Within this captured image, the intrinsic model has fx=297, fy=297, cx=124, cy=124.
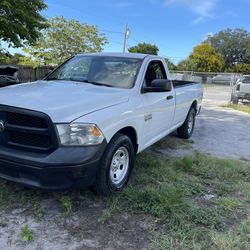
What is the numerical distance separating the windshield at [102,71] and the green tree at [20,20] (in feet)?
20.6

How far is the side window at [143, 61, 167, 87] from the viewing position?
4.67 metres

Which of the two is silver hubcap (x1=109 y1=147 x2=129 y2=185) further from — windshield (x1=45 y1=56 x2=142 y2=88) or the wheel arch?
windshield (x1=45 y1=56 x2=142 y2=88)

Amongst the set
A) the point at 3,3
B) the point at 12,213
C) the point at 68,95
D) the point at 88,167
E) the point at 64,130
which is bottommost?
the point at 12,213

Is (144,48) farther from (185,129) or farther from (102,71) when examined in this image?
(102,71)

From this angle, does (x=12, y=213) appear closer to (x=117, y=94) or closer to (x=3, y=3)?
(x=117, y=94)

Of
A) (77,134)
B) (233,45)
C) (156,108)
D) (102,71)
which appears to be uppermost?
(233,45)

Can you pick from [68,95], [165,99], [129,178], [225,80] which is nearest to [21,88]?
[68,95]

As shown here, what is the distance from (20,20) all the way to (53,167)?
9350 millimetres

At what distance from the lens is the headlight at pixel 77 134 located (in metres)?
2.97

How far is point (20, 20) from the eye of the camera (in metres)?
10.7

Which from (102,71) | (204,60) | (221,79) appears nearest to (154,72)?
(102,71)

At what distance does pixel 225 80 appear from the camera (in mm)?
36438

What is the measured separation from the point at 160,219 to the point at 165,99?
225 centimetres

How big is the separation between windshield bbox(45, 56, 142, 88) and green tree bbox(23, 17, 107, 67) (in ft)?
63.8
